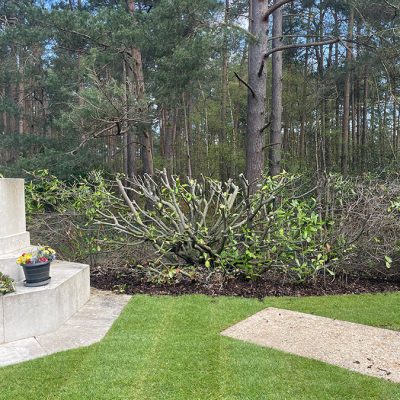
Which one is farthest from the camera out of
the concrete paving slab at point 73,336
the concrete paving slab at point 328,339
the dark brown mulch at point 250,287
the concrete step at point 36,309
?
the dark brown mulch at point 250,287

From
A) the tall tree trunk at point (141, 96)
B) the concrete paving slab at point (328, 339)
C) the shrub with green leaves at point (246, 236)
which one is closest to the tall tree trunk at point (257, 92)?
the shrub with green leaves at point (246, 236)

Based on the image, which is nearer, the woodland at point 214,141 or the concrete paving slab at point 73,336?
the concrete paving slab at point 73,336

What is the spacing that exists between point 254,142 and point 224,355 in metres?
5.05

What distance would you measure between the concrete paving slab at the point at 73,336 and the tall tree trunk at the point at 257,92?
3897 mm

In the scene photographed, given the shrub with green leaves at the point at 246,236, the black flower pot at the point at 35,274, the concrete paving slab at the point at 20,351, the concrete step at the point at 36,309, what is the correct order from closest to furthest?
the concrete paving slab at the point at 20,351 → the concrete step at the point at 36,309 → the black flower pot at the point at 35,274 → the shrub with green leaves at the point at 246,236

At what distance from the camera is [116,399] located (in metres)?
2.43

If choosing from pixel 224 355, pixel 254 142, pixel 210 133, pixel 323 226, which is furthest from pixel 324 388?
pixel 210 133

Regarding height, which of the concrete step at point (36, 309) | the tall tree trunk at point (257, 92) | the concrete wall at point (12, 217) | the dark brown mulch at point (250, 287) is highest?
the tall tree trunk at point (257, 92)

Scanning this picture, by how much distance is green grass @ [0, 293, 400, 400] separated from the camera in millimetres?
2494

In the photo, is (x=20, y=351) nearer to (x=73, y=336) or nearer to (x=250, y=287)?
(x=73, y=336)

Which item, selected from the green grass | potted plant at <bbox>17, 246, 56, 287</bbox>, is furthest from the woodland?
the green grass

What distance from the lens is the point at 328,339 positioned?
336 cm

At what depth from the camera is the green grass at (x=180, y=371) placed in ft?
8.18

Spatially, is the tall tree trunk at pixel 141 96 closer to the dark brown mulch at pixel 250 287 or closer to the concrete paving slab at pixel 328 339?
the dark brown mulch at pixel 250 287
